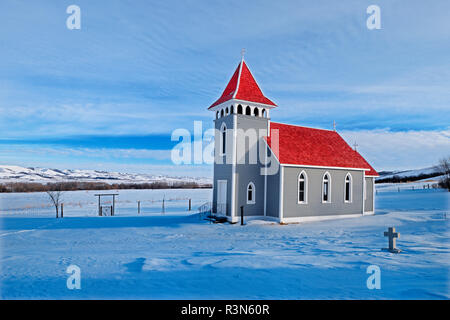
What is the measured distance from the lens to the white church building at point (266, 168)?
808 inches

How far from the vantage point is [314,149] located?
23297mm

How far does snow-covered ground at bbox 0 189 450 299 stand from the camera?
284 inches

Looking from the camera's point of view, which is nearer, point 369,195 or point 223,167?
point 223,167

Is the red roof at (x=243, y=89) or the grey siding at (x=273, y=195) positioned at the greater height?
the red roof at (x=243, y=89)

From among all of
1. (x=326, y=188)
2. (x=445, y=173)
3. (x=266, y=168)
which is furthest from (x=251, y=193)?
(x=445, y=173)

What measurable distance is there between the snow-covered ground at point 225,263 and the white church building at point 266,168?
397 cm

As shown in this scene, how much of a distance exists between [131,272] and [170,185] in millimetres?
99501

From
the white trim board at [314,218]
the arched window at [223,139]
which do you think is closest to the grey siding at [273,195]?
the white trim board at [314,218]

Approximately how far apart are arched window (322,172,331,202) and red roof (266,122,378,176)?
100cm

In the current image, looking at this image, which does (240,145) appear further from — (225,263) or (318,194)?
(225,263)

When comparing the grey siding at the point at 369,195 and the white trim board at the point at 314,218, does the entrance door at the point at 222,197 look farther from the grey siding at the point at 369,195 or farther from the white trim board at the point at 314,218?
the grey siding at the point at 369,195

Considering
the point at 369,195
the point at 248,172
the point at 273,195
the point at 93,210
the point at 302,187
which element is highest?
the point at 248,172

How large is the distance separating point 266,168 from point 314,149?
4938 millimetres

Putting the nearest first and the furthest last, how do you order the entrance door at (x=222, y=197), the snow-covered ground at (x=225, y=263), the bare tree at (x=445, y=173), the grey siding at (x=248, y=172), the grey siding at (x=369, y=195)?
the snow-covered ground at (x=225, y=263), the grey siding at (x=248, y=172), the entrance door at (x=222, y=197), the grey siding at (x=369, y=195), the bare tree at (x=445, y=173)
